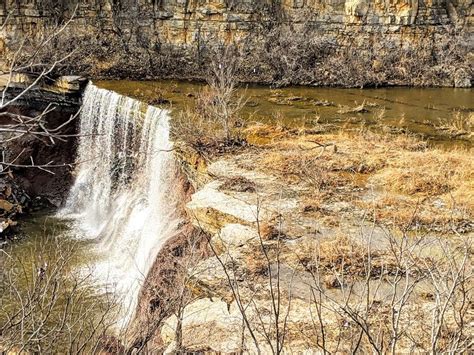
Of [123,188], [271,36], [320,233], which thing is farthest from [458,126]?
[271,36]

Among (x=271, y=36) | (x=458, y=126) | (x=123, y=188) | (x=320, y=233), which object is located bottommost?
(x=123, y=188)

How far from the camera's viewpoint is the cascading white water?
11.5 m

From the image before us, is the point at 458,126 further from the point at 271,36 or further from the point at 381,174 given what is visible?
the point at 271,36

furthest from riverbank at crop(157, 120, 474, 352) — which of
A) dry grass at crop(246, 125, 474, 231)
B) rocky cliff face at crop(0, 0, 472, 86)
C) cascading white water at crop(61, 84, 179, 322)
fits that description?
rocky cliff face at crop(0, 0, 472, 86)

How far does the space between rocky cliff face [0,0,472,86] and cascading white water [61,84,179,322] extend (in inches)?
216

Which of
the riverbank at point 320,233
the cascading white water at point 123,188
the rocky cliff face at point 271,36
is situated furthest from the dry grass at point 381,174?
the rocky cliff face at point 271,36

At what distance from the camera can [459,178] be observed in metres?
9.88

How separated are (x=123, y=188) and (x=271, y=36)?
465 inches

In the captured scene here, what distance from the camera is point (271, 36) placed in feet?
78.3

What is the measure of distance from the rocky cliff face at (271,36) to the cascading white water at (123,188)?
→ 5.48 meters

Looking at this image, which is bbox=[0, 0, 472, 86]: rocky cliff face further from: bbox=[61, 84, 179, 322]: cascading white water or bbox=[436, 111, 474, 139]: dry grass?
bbox=[436, 111, 474, 139]: dry grass

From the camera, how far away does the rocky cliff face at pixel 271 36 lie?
73.7 ft

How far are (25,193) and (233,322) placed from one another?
39.0 feet

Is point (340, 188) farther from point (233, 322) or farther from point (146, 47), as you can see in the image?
point (146, 47)
